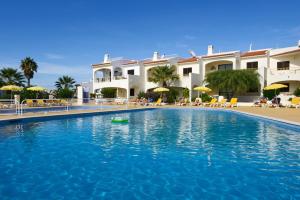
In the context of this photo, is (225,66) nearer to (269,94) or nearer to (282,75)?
(282,75)

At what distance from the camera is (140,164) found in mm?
5965

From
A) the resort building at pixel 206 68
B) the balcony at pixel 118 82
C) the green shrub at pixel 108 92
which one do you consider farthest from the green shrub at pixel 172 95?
the green shrub at pixel 108 92

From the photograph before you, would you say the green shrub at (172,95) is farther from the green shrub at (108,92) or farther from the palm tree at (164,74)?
the green shrub at (108,92)

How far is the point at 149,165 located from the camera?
19.3 feet

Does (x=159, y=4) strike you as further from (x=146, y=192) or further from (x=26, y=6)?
(x=146, y=192)

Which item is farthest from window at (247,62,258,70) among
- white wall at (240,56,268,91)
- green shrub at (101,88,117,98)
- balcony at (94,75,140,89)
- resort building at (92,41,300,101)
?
green shrub at (101,88,117,98)

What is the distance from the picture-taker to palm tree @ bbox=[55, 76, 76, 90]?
4916cm

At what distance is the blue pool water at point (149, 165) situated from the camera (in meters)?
4.36

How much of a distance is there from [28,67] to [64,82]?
382 inches

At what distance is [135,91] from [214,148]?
2921 centimetres

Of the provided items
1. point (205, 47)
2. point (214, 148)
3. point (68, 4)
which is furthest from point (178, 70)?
point (214, 148)

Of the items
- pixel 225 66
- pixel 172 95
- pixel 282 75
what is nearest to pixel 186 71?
pixel 172 95

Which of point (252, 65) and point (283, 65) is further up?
point (252, 65)

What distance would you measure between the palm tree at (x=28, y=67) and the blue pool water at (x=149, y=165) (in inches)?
1335
